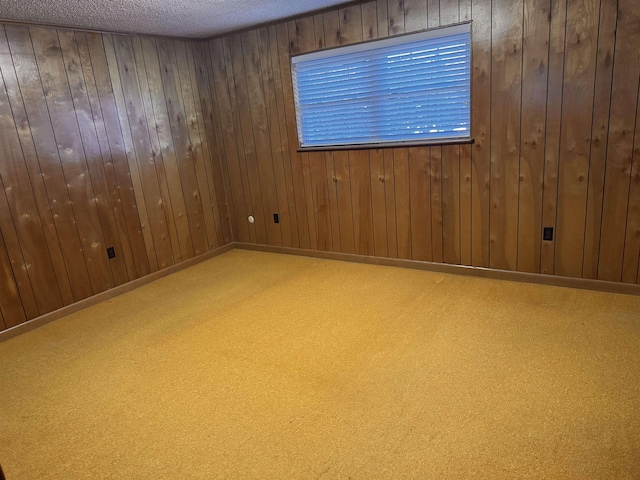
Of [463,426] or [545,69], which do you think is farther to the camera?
[545,69]

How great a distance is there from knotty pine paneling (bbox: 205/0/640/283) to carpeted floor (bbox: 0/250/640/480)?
1.29 ft

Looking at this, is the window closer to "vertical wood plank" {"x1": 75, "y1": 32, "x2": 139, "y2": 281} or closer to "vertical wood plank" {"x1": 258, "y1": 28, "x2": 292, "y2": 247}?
"vertical wood plank" {"x1": 258, "y1": 28, "x2": 292, "y2": 247}

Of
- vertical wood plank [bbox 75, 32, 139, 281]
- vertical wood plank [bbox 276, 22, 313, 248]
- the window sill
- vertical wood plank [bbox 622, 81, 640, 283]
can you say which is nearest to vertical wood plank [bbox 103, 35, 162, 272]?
vertical wood plank [bbox 75, 32, 139, 281]

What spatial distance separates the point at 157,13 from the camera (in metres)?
3.16

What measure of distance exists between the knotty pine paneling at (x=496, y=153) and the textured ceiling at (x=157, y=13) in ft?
1.18

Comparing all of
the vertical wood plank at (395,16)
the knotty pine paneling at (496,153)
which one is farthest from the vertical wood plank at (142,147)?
the vertical wood plank at (395,16)

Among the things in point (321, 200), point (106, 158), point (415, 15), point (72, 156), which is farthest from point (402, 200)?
point (72, 156)

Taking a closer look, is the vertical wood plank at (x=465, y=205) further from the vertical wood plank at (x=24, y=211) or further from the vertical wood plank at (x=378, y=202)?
the vertical wood plank at (x=24, y=211)

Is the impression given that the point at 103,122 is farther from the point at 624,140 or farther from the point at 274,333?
the point at 624,140

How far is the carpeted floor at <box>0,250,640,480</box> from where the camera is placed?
→ 178 cm


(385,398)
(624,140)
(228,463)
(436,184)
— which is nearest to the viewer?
(228,463)

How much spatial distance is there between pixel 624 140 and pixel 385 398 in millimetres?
2225

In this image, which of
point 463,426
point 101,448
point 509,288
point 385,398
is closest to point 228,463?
point 101,448

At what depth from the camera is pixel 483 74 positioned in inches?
123
